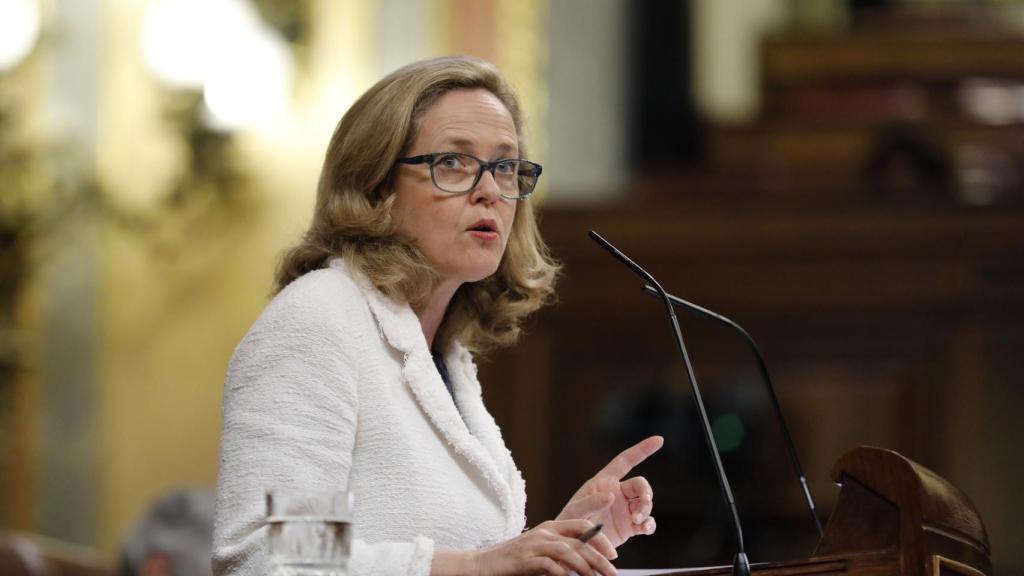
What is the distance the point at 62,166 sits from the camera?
20.8 ft

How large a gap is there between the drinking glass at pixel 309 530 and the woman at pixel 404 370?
0.79ft

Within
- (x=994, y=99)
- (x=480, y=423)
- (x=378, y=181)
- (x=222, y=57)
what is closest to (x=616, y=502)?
(x=480, y=423)

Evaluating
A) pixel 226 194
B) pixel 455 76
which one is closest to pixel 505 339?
pixel 455 76

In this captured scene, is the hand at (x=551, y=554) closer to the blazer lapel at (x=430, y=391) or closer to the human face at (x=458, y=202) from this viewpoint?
the blazer lapel at (x=430, y=391)

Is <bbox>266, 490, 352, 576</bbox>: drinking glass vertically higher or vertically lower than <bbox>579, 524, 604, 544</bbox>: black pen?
higher

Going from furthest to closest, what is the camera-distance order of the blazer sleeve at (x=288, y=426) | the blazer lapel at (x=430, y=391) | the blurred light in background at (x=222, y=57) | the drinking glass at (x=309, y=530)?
the blurred light in background at (x=222, y=57), the blazer lapel at (x=430, y=391), the blazer sleeve at (x=288, y=426), the drinking glass at (x=309, y=530)

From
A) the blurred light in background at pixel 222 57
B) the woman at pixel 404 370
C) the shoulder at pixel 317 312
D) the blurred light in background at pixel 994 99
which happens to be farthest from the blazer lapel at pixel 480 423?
the blurred light in background at pixel 994 99

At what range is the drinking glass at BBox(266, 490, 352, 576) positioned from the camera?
1.53 meters

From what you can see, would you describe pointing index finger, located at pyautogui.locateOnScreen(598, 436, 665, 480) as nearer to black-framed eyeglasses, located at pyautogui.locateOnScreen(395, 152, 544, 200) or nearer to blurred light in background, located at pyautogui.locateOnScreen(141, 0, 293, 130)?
black-framed eyeglasses, located at pyautogui.locateOnScreen(395, 152, 544, 200)

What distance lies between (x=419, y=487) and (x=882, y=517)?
560mm

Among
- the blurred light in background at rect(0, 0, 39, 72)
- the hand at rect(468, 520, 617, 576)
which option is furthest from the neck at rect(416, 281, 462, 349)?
the blurred light in background at rect(0, 0, 39, 72)

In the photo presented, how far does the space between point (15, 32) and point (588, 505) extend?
16.1 ft

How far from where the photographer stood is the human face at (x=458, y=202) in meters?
2.10

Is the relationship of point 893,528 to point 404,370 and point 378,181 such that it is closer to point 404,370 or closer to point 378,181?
point 404,370
